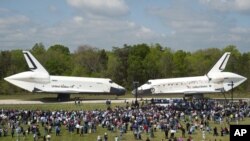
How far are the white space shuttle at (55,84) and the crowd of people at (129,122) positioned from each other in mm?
24813

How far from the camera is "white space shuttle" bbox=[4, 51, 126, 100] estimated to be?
229 ft

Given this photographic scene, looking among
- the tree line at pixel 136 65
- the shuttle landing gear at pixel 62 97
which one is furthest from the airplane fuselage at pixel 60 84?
the tree line at pixel 136 65

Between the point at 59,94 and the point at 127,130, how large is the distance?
116 feet

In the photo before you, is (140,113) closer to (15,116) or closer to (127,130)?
(127,130)

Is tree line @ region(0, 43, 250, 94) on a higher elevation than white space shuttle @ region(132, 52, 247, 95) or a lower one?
higher

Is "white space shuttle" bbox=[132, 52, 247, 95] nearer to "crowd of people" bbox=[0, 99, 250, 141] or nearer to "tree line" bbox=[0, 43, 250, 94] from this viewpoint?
"crowd of people" bbox=[0, 99, 250, 141]

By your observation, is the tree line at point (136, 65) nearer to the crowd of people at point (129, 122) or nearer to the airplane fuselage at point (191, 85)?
the airplane fuselage at point (191, 85)

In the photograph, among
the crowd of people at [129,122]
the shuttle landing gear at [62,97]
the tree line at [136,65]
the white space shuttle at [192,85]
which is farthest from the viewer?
the tree line at [136,65]

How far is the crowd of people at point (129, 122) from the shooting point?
114 feet

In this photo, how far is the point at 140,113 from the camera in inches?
1706

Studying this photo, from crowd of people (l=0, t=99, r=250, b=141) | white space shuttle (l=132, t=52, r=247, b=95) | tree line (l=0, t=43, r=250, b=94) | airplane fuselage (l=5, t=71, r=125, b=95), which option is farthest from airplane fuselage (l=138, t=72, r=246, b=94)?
tree line (l=0, t=43, r=250, b=94)

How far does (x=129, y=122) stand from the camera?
1585 inches

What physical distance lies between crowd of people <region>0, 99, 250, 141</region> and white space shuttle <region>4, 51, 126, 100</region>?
81.4 feet

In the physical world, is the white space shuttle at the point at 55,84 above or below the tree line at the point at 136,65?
below
